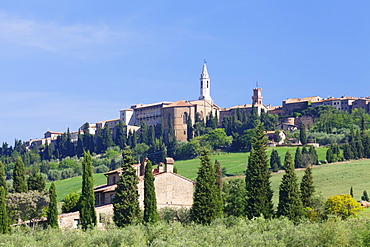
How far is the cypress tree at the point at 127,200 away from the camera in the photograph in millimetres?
43219

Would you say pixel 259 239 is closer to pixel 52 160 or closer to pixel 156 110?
pixel 52 160

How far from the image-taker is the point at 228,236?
1259 inches

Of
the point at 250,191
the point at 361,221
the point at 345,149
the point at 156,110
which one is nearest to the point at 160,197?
the point at 250,191

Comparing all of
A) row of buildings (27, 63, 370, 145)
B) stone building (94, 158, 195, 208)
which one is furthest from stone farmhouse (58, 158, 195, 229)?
row of buildings (27, 63, 370, 145)

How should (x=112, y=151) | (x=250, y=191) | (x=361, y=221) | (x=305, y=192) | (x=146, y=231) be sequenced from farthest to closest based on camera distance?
(x=112, y=151), (x=305, y=192), (x=250, y=191), (x=146, y=231), (x=361, y=221)

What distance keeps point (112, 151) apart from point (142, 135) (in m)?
9.01

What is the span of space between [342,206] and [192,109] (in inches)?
4116

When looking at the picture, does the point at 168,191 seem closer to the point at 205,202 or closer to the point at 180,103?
the point at 205,202

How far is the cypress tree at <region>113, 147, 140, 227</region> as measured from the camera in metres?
43.2

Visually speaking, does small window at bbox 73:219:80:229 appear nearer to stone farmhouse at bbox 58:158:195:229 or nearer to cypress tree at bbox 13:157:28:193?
stone farmhouse at bbox 58:158:195:229

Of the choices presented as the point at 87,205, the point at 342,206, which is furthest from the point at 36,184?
the point at 342,206

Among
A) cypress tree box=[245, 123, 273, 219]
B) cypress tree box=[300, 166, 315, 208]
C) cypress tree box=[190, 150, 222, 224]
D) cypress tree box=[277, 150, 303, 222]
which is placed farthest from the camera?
cypress tree box=[300, 166, 315, 208]

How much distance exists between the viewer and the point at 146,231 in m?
38.0

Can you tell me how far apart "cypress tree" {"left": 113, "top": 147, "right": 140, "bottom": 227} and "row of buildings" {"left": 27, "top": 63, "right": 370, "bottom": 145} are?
10354 centimetres
